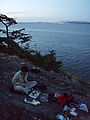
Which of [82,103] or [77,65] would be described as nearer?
[82,103]

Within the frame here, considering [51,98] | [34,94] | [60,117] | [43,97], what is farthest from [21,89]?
[60,117]

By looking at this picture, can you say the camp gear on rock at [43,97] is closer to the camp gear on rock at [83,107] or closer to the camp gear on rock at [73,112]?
the camp gear on rock at [73,112]

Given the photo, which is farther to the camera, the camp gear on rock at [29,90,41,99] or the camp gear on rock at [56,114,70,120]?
the camp gear on rock at [29,90,41,99]

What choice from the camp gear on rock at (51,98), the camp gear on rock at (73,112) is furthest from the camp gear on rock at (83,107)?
the camp gear on rock at (51,98)

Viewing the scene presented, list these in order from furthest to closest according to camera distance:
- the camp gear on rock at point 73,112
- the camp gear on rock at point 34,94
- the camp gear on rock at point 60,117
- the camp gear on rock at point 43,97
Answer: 1. the camp gear on rock at point 34,94
2. the camp gear on rock at point 43,97
3. the camp gear on rock at point 73,112
4. the camp gear on rock at point 60,117

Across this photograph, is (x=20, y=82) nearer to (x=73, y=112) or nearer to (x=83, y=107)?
(x=73, y=112)

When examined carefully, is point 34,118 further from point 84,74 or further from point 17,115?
point 84,74

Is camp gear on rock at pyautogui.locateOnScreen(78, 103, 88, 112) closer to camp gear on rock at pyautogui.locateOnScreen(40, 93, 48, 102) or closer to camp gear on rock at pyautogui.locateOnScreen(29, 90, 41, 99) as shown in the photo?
camp gear on rock at pyautogui.locateOnScreen(40, 93, 48, 102)

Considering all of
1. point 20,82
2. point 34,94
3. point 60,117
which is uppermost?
point 20,82

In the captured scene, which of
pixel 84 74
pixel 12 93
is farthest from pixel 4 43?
pixel 12 93

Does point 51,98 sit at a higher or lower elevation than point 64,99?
lower

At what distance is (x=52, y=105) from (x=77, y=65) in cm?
2594

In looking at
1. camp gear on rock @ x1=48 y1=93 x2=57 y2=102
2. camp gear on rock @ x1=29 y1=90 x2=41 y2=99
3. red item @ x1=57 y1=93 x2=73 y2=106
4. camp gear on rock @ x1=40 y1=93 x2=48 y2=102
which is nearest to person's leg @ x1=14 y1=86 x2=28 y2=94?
camp gear on rock @ x1=29 y1=90 x2=41 y2=99

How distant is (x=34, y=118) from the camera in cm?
744
